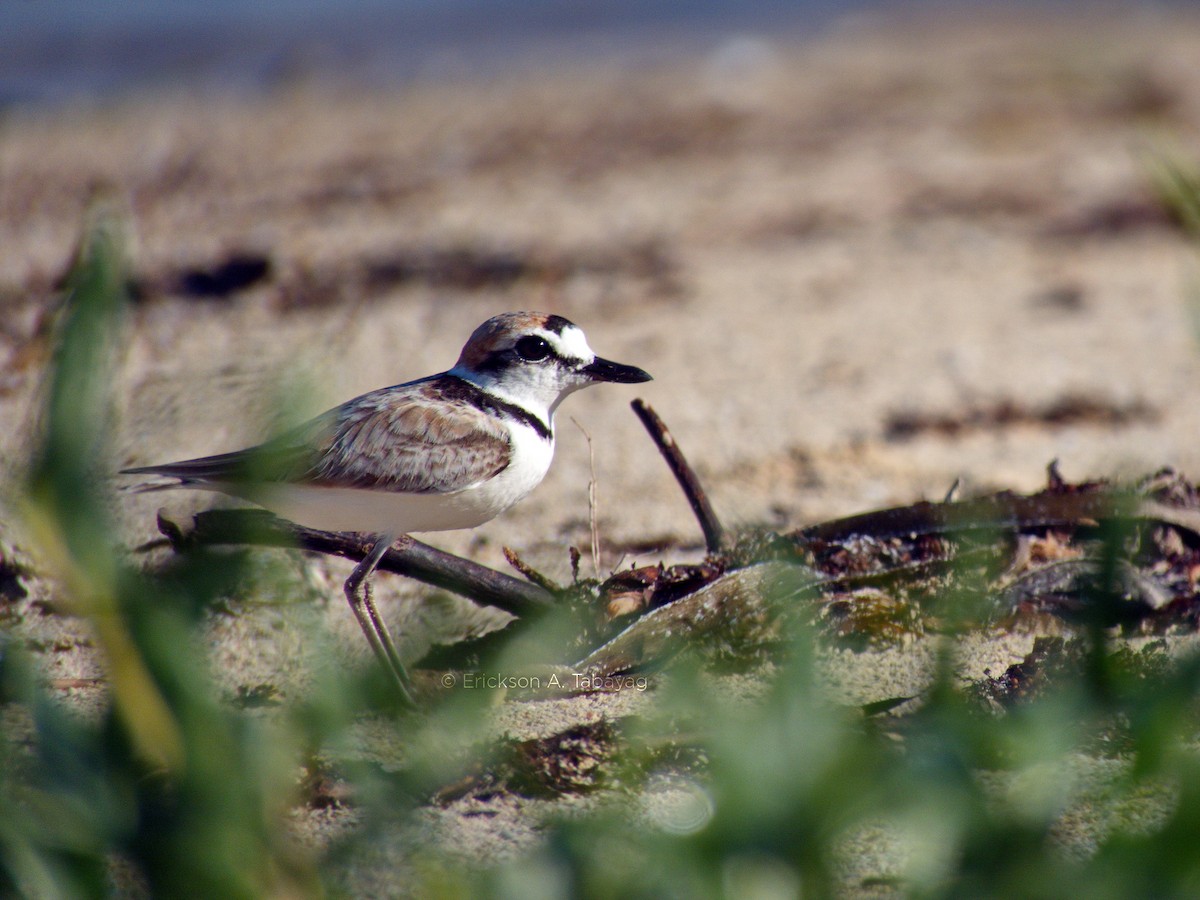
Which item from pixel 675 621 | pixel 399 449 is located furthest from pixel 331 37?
pixel 675 621

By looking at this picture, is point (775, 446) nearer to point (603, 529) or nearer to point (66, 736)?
point (603, 529)

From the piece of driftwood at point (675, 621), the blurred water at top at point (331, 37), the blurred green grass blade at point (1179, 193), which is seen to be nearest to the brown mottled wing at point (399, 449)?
the piece of driftwood at point (675, 621)

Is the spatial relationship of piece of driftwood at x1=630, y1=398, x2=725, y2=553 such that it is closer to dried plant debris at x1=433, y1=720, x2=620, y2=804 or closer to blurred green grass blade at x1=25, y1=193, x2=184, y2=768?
dried plant debris at x1=433, y1=720, x2=620, y2=804

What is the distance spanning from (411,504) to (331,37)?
13108mm

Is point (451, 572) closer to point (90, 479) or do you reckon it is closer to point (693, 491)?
point (693, 491)

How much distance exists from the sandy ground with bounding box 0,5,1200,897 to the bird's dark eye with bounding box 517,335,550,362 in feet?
1.16

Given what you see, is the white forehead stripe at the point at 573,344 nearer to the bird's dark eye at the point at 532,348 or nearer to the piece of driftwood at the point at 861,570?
the bird's dark eye at the point at 532,348

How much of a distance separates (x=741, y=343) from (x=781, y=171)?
8.78 ft

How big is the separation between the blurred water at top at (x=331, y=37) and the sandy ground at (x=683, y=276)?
2168 mm

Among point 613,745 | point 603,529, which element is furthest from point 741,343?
point 613,745

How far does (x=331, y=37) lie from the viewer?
14.1 m

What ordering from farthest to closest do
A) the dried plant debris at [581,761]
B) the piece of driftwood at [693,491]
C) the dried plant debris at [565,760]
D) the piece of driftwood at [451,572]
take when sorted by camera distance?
the piece of driftwood at [693,491] < the piece of driftwood at [451,572] < the dried plant debris at [565,760] < the dried plant debris at [581,761]

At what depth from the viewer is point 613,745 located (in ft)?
6.18

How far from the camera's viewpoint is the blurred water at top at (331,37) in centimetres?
1152
